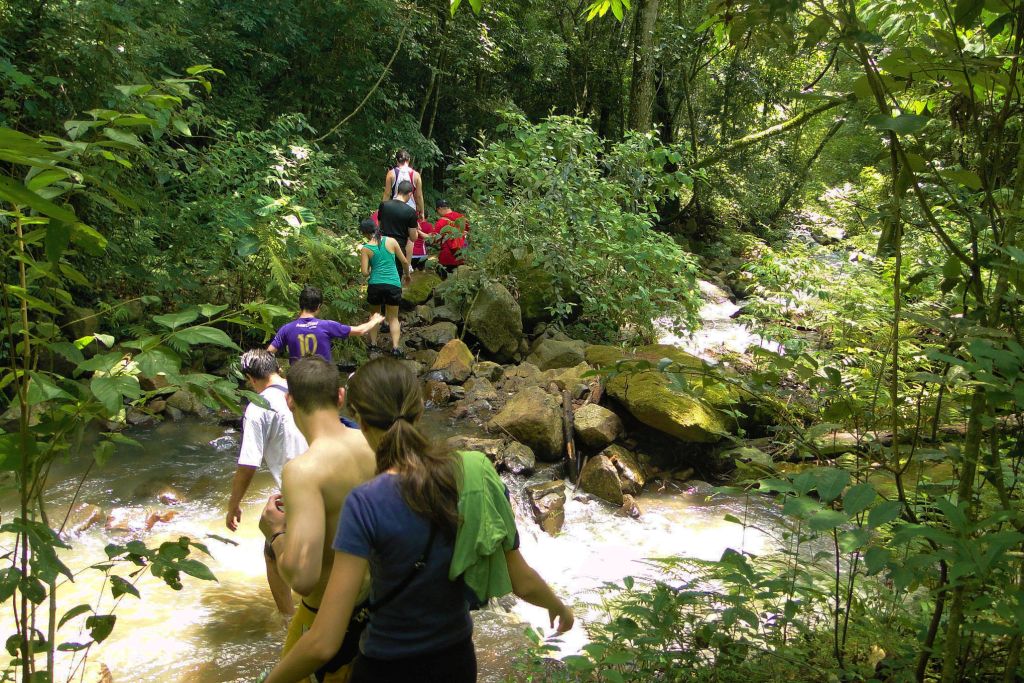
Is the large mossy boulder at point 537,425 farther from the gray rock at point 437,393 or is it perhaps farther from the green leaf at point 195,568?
the green leaf at point 195,568

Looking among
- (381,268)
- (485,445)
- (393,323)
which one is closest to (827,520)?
(485,445)

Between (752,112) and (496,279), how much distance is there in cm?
1353

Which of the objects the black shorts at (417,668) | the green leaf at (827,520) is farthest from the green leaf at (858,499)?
the black shorts at (417,668)

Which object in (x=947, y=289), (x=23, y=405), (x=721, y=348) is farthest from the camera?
(x=721, y=348)

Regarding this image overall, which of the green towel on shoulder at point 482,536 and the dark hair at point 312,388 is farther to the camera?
the dark hair at point 312,388

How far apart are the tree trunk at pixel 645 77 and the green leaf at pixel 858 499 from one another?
15.4m

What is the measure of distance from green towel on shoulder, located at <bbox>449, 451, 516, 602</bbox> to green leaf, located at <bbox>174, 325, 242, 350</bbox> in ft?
2.53

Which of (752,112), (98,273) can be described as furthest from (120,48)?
(752,112)

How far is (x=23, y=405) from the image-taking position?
6.11 ft

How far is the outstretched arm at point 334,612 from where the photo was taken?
1.97 meters

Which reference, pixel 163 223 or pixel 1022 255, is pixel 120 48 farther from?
pixel 1022 255

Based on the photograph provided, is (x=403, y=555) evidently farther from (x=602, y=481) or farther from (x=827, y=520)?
(x=602, y=481)

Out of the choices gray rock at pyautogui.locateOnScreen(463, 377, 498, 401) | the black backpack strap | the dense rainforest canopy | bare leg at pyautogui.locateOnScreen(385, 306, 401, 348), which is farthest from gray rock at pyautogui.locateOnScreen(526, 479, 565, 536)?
the black backpack strap

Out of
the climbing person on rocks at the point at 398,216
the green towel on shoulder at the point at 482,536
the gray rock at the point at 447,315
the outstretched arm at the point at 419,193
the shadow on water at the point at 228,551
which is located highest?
the outstretched arm at the point at 419,193
